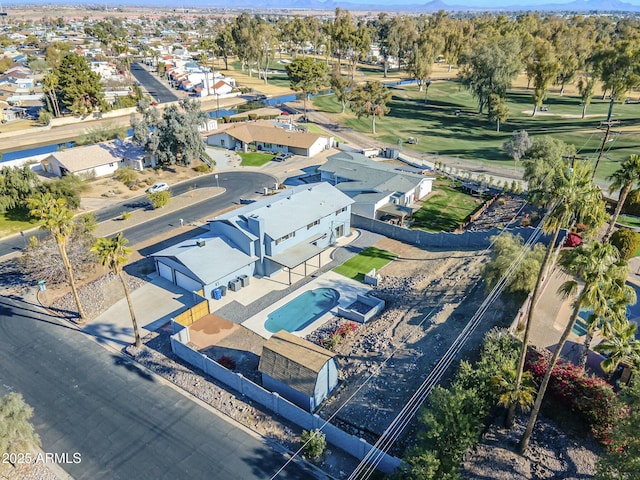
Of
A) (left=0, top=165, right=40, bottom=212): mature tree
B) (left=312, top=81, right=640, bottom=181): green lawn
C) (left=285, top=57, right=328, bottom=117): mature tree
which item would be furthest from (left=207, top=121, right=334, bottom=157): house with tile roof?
(left=0, top=165, right=40, bottom=212): mature tree

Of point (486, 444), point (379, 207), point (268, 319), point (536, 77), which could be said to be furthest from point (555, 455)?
point (536, 77)

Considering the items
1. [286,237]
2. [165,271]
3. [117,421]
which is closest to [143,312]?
[165,271]

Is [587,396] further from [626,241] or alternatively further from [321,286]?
[626,241]

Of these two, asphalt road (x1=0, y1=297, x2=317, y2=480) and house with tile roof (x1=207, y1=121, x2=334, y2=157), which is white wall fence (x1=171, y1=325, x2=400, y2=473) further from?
house with tile roof (x1=207, y1=121, x2=334, y2=157)

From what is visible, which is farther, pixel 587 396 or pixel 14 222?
pixel 14 222

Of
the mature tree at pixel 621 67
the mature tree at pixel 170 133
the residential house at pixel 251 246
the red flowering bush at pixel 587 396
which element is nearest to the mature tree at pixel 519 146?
the mature tree at pixel 621 67

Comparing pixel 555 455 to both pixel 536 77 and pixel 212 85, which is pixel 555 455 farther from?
pixel 212 85

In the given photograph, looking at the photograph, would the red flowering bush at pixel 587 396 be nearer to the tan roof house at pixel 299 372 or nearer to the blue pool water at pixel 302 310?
the tan roof house at pixel 299 372
